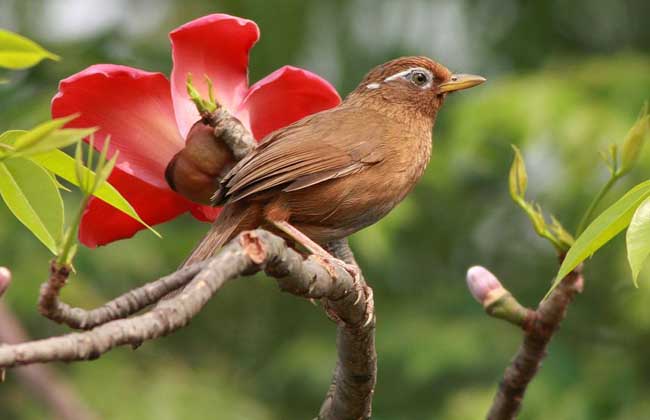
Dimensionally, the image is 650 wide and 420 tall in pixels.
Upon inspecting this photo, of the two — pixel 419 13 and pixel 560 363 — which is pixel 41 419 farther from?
pixel 419 13

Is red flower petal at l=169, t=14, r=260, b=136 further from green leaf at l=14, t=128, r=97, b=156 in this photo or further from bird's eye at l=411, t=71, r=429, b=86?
bird's eye at l=411, t=71, r=429, b=86

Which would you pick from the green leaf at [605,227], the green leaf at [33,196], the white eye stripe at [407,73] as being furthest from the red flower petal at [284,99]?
the white eye stripe at [407,73]

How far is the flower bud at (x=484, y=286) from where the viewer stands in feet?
9.72

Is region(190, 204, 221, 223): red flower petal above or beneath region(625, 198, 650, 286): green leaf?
beneath

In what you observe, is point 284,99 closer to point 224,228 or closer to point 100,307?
point 224,228

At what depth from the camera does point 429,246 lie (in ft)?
30.8

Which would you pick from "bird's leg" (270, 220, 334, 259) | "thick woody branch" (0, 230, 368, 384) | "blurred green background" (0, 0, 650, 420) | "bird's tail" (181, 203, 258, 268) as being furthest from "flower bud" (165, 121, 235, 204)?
"blurred green background" (0, 0, 650, 420)

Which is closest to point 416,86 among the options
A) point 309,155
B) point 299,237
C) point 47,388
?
point 309,155

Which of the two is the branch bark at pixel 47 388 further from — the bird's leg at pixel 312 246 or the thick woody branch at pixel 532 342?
the thick woody branch at pixel 532 342

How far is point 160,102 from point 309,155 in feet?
2.66

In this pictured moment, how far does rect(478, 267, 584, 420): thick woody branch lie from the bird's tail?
0.80 metres

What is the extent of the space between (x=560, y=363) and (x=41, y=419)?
131 inches

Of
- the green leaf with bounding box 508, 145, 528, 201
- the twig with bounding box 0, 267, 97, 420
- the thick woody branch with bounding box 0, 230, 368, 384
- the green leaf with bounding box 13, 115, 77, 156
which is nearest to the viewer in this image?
the thick woody branch with bounding box 0, 230, 368, 384

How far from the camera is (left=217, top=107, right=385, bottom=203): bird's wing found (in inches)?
121
